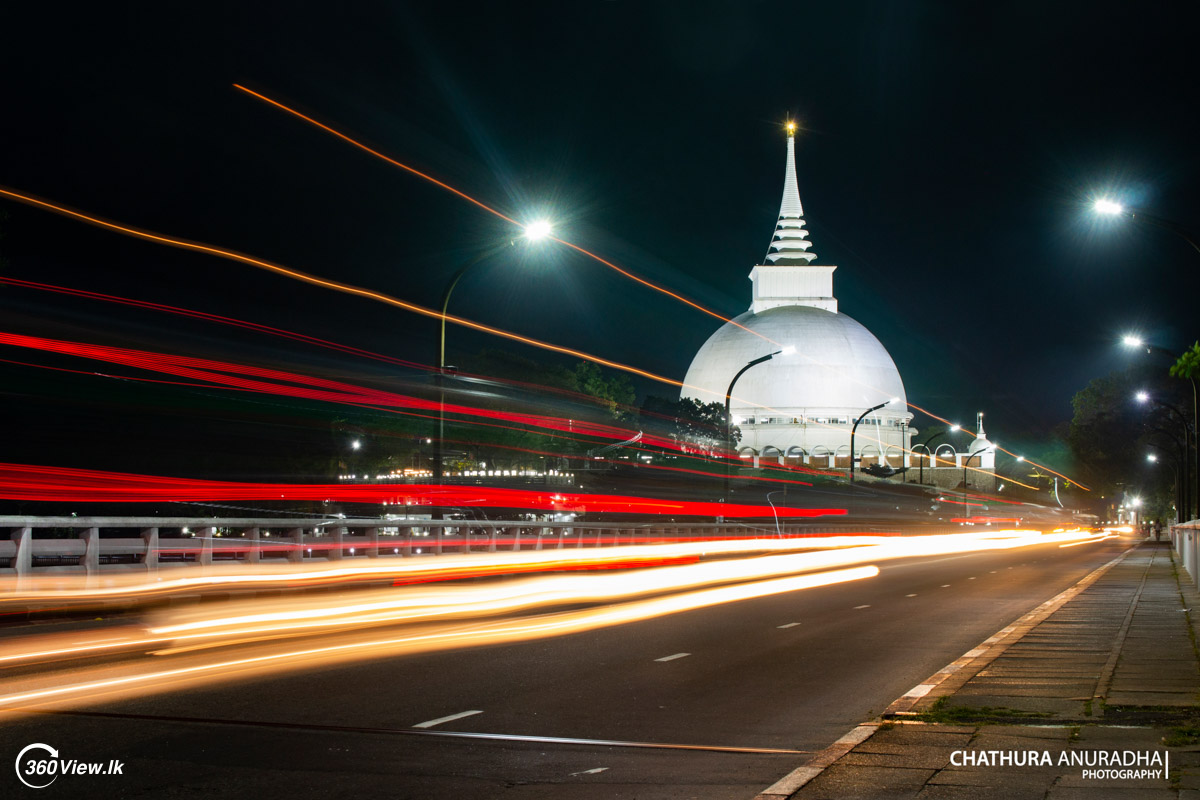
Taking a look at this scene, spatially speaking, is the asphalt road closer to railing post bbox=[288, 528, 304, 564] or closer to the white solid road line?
the white solid road line

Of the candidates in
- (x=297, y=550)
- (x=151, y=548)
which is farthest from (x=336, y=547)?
(x=151, y=548)

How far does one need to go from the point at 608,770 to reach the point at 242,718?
3.28 m

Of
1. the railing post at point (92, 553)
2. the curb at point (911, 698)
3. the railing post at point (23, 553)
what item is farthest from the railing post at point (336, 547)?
the curb at point (911, 698)

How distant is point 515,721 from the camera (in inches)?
396

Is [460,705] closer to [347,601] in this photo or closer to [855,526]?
[347,601]

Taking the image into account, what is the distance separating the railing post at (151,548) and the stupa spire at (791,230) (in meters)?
165

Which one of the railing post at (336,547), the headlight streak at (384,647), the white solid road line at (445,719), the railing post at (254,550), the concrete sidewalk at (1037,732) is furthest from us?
the railing post at (336,547)

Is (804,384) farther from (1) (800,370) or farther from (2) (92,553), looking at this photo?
(2) (92,553)

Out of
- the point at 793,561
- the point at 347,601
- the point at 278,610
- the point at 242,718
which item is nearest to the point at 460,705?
the point at 242,718

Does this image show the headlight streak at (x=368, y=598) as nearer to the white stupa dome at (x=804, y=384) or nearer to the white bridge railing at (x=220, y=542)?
the white bridge railing at (x=220, y=542)

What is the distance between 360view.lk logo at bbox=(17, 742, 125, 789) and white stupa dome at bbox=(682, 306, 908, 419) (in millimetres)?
156839

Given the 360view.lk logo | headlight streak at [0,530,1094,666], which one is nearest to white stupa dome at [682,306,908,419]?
headlight streak at [0,530,1094,666]

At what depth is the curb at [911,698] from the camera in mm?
7469

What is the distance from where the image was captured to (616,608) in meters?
21.8
